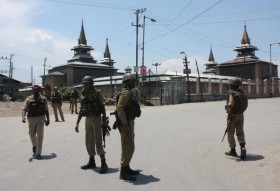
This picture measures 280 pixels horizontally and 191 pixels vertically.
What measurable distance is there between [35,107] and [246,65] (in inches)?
3916

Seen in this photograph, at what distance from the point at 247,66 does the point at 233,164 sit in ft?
328

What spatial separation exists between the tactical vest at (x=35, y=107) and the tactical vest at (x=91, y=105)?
2129 mm

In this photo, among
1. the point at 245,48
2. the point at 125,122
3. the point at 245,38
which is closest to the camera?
the point at 125,122

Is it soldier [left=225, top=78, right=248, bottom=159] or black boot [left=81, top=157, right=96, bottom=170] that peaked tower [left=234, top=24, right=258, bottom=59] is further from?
black boot [left=81, top=157, right=96, bottom=170]

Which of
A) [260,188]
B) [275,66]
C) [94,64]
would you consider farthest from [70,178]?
[275,66]

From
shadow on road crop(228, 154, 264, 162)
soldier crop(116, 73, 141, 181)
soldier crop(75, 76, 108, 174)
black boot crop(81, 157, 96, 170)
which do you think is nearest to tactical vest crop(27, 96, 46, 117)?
soldier crop(75, 76, 108, 174)

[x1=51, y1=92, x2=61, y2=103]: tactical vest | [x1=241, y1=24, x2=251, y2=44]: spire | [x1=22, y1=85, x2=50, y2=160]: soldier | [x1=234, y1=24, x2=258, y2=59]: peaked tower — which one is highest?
[x1=241, y1=24, x2=251, y2=44]: spire

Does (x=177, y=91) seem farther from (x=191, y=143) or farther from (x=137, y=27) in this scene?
(x=191, y=143)

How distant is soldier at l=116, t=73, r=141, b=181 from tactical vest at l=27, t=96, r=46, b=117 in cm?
307

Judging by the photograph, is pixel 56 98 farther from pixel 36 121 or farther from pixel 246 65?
pixel 246 65

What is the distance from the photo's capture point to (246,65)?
10388cm

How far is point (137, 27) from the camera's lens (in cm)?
4728

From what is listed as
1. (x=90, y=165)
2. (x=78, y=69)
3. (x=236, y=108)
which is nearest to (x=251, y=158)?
(x=236, y=108)

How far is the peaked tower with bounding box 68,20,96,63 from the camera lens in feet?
351
